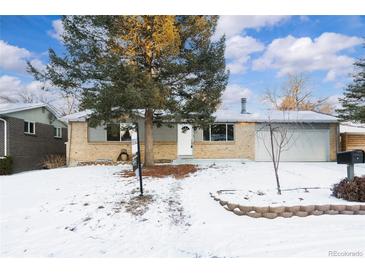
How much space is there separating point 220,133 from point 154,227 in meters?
10.5

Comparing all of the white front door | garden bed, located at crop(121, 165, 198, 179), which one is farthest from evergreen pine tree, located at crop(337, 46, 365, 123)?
garden bed, located at crop(121, 165, 198, 179)

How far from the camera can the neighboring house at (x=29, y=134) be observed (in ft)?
46.0

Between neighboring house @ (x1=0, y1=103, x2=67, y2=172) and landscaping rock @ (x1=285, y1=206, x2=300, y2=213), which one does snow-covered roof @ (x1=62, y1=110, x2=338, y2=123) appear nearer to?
neighboring house @ (x1=0, y1=103, x2=67, y2=172)

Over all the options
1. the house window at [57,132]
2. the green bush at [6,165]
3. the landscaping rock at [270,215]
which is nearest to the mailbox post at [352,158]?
the landscaping rock at [270,215]

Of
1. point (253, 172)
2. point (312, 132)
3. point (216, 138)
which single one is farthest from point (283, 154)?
point (253, 172)

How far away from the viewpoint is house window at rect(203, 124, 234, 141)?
1516 cm

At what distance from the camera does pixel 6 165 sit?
13398 mm

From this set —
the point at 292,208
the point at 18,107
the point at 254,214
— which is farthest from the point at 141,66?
the point at 18,107

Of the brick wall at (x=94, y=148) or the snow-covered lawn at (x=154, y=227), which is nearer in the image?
the snow-covered lawn at (x=154, y=227)

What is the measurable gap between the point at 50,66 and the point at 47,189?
490cm

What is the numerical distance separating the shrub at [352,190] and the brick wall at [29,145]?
14.9 m

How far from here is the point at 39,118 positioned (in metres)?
16.9

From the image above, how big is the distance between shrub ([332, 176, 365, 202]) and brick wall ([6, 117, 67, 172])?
48.8ft

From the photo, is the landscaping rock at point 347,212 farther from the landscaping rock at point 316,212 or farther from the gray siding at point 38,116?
the gray siding at point 38,116
